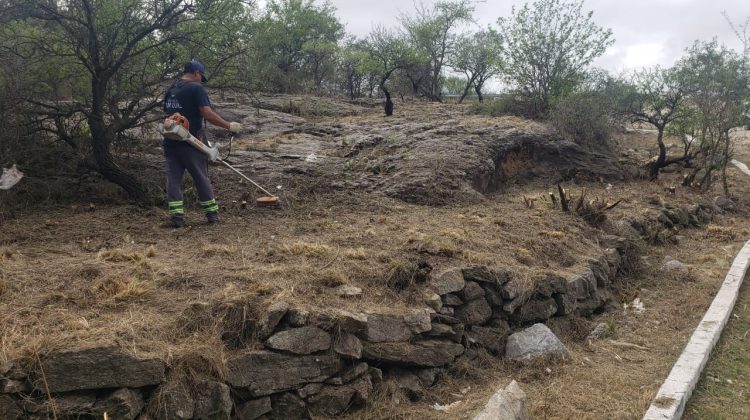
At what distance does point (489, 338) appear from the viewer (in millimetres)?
5754

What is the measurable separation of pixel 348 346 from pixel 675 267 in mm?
6575

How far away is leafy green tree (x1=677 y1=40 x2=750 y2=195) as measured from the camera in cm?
1486

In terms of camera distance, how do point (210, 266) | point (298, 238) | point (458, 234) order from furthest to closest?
point (458, 234)
point (298, 238)
point (210, 266)

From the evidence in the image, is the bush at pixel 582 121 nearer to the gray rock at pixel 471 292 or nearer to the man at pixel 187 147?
the gray rock at pixel 471 292

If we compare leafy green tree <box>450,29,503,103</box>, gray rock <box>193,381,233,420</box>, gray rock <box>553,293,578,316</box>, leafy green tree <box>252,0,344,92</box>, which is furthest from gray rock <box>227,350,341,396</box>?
leafy green tree <box>450,29,503,103</box>

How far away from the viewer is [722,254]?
9883mm

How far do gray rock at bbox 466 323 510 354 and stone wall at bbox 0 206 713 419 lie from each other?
0.04ft

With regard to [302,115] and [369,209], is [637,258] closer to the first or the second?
[369,209]

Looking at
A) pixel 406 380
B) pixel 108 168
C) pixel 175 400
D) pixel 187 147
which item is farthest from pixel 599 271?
pixel 108 168

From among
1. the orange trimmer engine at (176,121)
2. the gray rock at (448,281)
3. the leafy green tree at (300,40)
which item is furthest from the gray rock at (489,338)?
the leafy green tree at (300,40)

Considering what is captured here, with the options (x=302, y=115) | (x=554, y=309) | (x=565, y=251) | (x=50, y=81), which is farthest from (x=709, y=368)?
(x=302, y=115)

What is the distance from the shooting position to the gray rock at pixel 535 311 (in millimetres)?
6168

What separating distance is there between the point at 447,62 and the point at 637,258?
17.6 m

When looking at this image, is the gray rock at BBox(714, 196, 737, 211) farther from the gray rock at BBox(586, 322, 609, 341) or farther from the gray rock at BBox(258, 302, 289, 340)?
the gray rock at BBox(258, 302, 289, 340)
